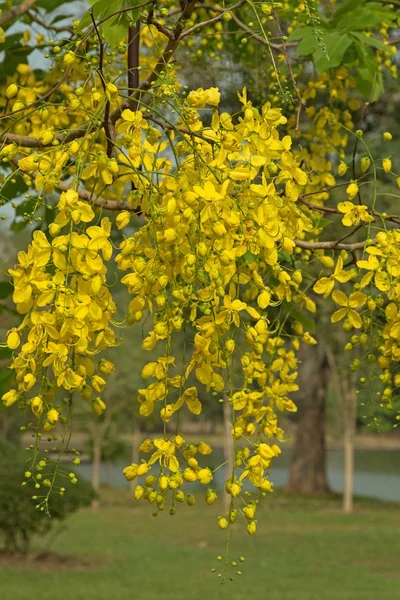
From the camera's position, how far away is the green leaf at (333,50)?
2357 mm

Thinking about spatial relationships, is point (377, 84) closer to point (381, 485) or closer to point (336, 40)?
point (336, 40)

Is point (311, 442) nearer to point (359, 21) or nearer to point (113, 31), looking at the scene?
point (359, 21)

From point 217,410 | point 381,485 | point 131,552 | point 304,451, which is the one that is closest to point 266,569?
point 131,552

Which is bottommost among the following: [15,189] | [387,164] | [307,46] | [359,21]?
[387,164]

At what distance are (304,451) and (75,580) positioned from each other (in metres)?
11.7

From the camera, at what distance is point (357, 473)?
36.4 m

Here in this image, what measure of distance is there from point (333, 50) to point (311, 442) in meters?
20.8

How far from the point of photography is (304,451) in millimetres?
22750

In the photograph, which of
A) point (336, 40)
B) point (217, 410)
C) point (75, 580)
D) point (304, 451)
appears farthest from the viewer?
point (217, 410)

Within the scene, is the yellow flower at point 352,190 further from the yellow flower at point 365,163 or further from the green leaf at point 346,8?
the green leaf at point 346,8

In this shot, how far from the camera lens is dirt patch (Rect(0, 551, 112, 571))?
12492 mm

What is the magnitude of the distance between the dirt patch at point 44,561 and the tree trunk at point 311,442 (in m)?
10.1

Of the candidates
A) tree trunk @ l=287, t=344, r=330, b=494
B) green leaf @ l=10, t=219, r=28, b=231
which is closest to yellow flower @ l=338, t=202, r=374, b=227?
green leaf @ l=10, t=219, r=28, b=231

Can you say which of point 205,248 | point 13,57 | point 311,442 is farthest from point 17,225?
point 311,442
